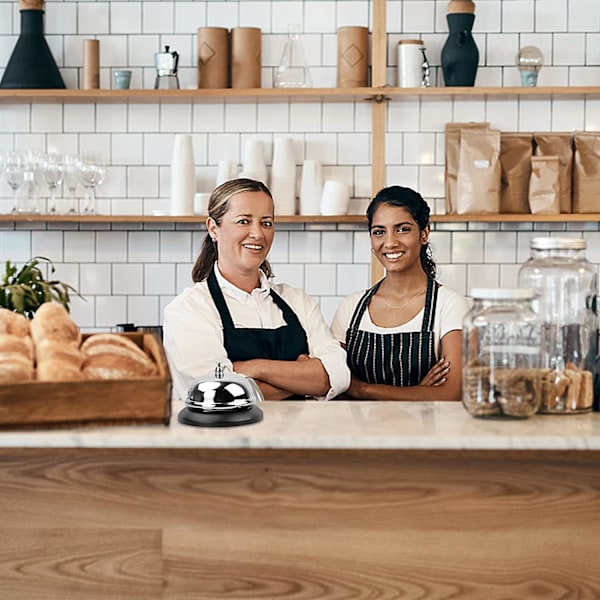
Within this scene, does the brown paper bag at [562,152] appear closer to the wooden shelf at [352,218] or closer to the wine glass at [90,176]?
the wooden shelf at [352,218]

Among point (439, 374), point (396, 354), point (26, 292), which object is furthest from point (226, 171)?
point (439, 374)

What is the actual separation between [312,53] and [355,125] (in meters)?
0.40

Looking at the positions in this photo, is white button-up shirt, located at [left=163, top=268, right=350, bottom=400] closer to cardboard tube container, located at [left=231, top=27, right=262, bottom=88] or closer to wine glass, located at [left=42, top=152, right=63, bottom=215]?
cardboard tube container, located at [left=231, top=27, right=262, bottom=88]

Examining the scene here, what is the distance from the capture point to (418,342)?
3252mm

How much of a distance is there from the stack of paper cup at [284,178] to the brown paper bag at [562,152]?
1158mm

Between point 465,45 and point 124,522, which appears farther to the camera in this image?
point 465,45

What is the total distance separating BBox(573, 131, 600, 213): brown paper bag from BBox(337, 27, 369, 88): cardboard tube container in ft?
3.46

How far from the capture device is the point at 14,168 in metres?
4.41

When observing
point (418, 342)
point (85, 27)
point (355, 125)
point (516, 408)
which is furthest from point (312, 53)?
point (516, 408)

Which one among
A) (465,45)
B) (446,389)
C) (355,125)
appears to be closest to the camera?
(446,389)

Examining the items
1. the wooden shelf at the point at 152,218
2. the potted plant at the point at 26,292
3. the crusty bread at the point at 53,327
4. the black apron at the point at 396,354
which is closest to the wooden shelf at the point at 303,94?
the wooden shelf at the point at 152,218

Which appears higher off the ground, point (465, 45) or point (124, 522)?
point (465, 45)

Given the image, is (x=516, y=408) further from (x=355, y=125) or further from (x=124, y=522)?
(x=355, y=125)

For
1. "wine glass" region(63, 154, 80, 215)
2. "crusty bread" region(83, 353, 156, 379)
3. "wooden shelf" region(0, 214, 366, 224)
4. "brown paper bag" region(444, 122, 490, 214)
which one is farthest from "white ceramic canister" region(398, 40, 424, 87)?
"crusty bread" region(83, 353, 156, 379)
